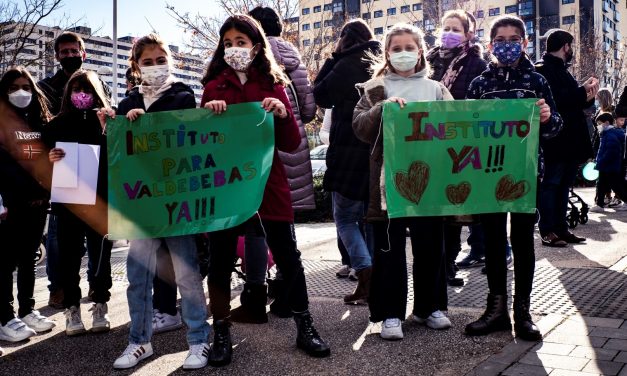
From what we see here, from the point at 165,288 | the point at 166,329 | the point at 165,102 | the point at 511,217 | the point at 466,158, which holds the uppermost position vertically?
the point at 165,102

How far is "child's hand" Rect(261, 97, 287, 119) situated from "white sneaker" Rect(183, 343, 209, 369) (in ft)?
4.49

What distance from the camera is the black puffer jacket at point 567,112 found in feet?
23.0

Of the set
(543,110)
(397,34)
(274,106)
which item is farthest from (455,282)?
(274,106)

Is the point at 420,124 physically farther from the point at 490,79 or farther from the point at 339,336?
the point at 339,336

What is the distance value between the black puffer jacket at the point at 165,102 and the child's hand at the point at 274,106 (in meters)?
0.48

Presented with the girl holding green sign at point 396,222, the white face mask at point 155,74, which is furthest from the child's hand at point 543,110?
the white face mask at point 155,74

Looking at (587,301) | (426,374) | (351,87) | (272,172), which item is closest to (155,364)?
(272,172)

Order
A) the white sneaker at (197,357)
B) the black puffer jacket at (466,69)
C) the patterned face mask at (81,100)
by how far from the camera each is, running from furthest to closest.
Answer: the black puffer jacket at (466,69) < the patterned face mask at (81,100) < the white sneaker at (197,357)

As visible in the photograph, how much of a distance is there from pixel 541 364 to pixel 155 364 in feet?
6.88

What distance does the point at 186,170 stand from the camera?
3.94 m

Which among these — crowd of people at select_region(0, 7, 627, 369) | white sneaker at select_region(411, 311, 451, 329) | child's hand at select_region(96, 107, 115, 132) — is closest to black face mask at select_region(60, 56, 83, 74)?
crowd of people at select_region(0, 7, 627, 369)

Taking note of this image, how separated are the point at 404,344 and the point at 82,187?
2.28 meters

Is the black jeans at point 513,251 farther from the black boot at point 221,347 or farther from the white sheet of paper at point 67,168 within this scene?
the white sheet of paper at point 67,168

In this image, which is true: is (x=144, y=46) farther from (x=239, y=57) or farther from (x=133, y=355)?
(x=133, y=355)
